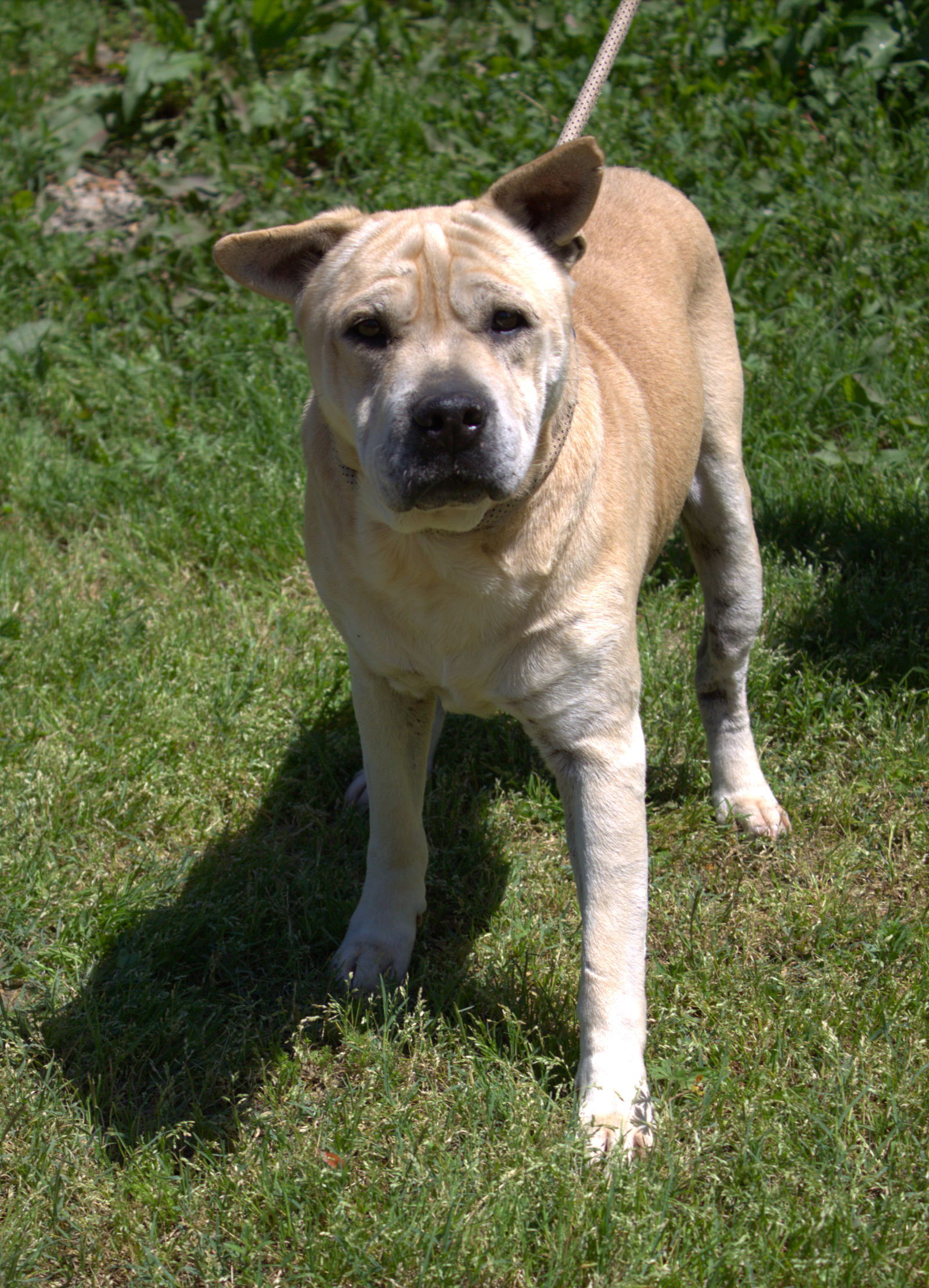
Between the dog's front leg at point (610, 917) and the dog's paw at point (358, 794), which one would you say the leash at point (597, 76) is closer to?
the dog's front leg at point (610, 917)

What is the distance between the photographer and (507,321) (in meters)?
2.50

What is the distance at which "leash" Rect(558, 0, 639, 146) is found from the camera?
3.23 m

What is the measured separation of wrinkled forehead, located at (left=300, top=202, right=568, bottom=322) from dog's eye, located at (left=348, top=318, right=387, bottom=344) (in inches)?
1.5

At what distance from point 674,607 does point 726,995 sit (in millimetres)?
1651

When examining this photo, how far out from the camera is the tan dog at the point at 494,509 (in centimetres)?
242

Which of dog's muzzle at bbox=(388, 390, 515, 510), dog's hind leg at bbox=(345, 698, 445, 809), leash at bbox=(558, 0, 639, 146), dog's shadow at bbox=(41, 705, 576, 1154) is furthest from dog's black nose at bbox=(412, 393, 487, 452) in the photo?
dog's hind leg at bbox=(345, 698, 445, 809)

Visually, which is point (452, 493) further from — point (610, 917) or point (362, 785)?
point (362, 785)

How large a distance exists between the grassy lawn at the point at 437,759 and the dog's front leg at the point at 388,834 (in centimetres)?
11

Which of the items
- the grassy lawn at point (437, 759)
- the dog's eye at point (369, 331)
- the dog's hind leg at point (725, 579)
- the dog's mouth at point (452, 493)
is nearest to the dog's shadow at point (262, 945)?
the grassy lawn at point (437, 759)

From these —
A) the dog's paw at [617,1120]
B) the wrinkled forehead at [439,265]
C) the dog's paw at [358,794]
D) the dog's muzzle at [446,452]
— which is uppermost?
the wrinkled forehead at [439,265]

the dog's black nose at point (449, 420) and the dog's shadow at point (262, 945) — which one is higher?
the dog's black nose at point (449, 420)

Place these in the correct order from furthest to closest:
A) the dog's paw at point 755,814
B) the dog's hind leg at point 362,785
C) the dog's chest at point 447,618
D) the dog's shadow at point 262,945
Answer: the dog's hind leg at point 362,785 → the dog's paw at point 755,814 → the dog's shadow at point 262,945 → the dog's chest at point 447,618

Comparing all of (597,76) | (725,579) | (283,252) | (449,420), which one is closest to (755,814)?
(725,579)

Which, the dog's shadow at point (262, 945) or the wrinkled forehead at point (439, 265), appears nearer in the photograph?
the wrinkled forehead at point (439, 265)
